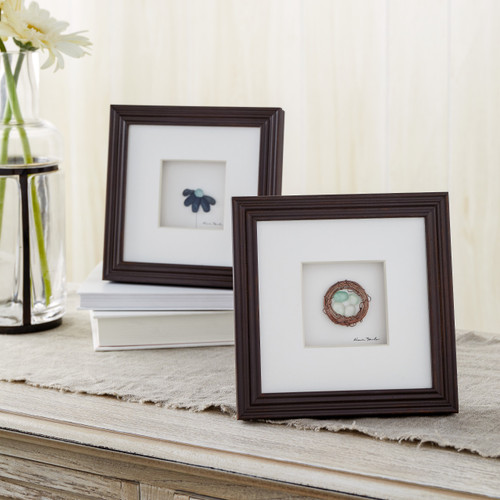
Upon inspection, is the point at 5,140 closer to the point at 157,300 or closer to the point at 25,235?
the point at 25,235

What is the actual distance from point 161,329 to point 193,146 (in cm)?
26

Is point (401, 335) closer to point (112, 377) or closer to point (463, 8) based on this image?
point (112, 377)

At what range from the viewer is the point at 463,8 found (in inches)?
52.1

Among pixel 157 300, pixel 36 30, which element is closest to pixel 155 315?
pixel 157 300

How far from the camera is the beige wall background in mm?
1350

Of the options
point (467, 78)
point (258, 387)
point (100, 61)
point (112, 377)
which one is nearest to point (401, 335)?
point (258, 387)

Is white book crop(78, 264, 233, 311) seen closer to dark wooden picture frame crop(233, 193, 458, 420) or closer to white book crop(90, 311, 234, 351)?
white book crop(90, 311, 234, 351)

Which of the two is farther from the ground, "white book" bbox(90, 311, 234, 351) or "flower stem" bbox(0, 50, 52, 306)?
"flower stem" bbox(0, 50, 52, 306)

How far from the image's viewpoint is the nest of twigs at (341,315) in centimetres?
83

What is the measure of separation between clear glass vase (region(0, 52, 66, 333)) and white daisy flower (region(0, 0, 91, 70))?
52 millimetres

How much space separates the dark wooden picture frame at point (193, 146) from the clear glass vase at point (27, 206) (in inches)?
3.5

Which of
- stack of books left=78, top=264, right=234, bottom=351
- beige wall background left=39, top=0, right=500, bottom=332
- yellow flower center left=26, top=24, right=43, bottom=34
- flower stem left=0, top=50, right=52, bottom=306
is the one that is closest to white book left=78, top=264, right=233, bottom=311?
stack of books left=78, top=264, right=234, bottom=351

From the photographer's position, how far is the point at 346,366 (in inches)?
32.1

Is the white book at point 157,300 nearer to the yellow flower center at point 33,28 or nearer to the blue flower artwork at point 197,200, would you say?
the blue flower artwork at point 197,200
